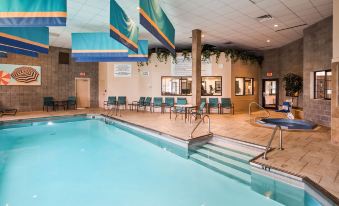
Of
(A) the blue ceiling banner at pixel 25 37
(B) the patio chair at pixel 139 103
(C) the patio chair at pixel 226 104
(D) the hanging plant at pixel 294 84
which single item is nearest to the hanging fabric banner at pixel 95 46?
(A) the blue ceiling banner at pixel 25 37

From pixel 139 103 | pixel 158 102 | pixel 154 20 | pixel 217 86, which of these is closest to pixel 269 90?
pixel 217 86

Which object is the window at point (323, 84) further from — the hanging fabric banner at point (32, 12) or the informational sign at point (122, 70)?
the informational sign at point (122, 70)

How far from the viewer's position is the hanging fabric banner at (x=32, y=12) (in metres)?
3.47

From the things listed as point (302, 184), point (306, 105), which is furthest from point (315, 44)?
point (302, 184)

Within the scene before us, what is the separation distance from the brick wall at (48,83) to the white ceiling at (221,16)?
7.15ft

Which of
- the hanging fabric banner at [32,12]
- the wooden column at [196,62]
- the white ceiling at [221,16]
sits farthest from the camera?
the wooden column at [196,62]

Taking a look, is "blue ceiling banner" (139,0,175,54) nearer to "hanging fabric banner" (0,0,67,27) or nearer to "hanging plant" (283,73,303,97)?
"hanging fabric banner" (0,0,67,27)

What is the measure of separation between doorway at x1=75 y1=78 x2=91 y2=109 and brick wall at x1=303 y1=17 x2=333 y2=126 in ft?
38.2

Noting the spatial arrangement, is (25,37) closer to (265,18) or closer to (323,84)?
(265,18)

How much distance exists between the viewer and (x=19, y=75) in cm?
1052

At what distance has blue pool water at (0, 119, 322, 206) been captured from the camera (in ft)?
9.90

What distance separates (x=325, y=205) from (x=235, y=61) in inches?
369

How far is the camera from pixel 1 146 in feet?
18.2

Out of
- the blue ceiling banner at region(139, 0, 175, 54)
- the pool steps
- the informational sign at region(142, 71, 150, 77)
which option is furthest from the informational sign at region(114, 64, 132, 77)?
the pool steps
